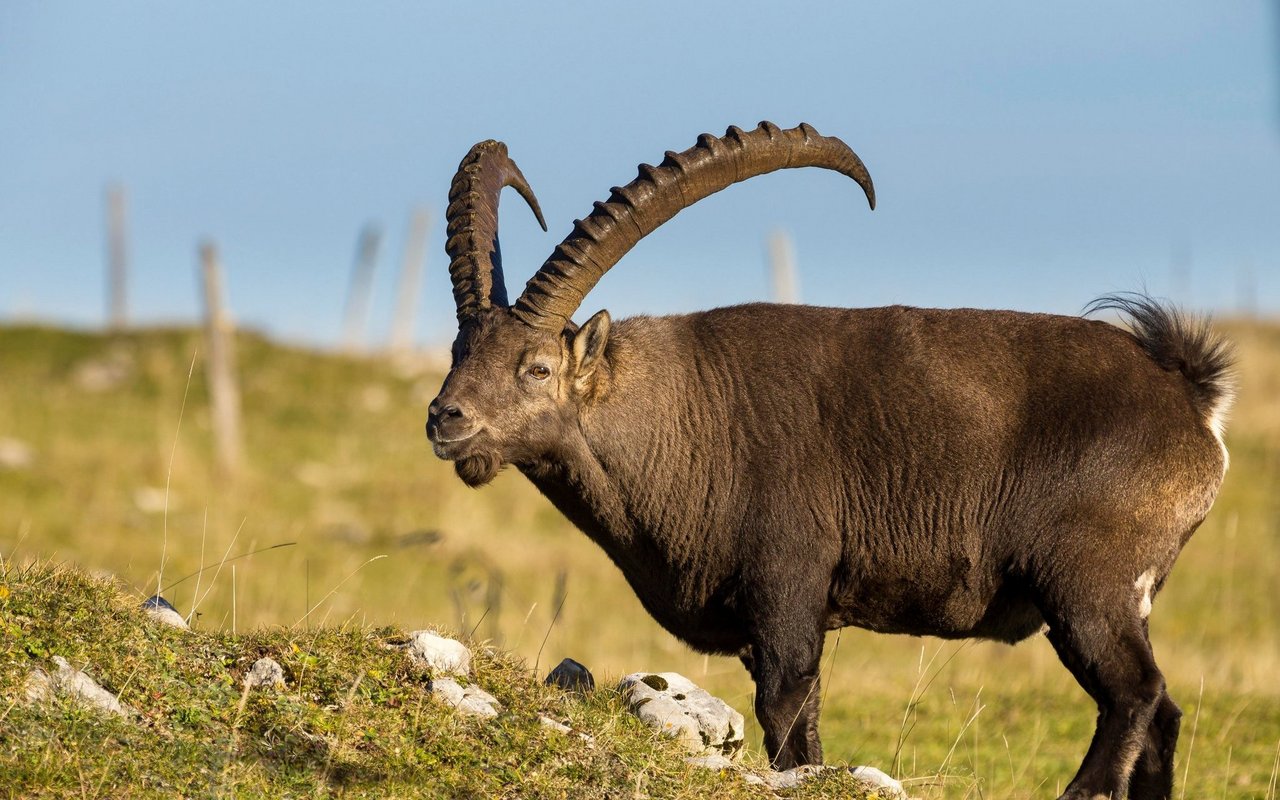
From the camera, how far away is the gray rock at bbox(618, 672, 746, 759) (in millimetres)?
6555

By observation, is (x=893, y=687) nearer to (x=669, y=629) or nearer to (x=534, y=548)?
(x=669, y=629)

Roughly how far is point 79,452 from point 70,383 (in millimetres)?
4977

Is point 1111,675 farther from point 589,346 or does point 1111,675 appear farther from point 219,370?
point 219,370

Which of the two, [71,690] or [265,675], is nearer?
[71,690]

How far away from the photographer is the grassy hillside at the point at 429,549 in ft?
34.1

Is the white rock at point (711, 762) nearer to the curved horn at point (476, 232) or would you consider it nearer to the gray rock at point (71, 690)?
the gray rock at point (71, 690)

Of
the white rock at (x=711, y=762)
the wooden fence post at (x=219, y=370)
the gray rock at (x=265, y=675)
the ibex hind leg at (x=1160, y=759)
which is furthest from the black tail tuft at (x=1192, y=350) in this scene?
the wooden fence post at (x=219, y=370)

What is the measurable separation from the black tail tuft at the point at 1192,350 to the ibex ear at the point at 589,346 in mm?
2703

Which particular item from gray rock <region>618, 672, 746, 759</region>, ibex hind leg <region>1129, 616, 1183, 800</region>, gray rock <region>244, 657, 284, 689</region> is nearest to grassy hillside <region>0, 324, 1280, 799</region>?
Result: ibex hind leg <region>1129, 616, 1183, 800</region>

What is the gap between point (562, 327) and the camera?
7.39 m

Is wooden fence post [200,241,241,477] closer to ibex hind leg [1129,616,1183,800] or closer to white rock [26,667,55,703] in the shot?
white rock [26,667,55,703]

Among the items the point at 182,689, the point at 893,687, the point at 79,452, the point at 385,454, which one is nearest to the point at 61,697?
the point at 182,689

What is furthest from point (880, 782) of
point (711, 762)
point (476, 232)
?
point (476, 232)

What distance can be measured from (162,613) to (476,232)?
8.60ft
